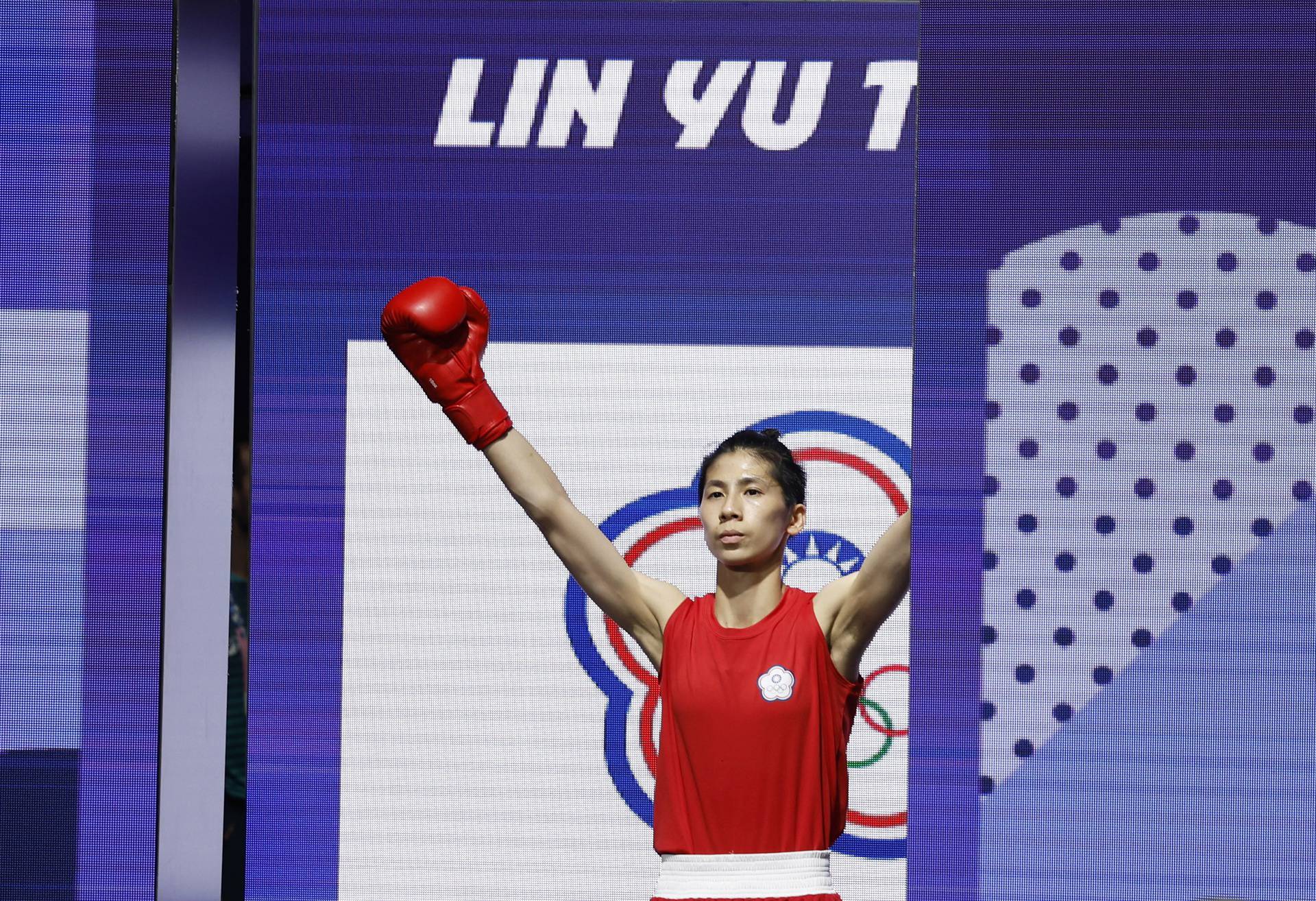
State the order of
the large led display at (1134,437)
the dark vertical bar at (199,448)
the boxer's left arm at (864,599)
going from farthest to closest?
the dark vertical bar at (199,448) < the boxer's left arm at (864,599) < the large led display at (1134,437)

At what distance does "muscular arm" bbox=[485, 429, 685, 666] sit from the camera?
2.60 meters

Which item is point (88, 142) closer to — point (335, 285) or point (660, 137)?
point (335, 285)

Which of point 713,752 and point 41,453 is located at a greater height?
point 41,453

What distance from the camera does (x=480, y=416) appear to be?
2615mm

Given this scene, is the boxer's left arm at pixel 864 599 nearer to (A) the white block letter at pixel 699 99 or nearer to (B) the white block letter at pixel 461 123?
(A) the white block letter at pixel 699 99

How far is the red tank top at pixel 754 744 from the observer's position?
252 centimetres

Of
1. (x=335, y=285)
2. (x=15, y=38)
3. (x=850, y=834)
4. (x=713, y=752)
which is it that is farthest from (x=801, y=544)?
(x=15, y=38)

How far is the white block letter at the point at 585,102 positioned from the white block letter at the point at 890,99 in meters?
0.55

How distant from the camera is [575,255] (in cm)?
329

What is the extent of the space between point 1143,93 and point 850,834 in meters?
1.80

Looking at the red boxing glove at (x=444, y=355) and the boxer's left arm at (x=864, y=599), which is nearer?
the boxer's left arm at (x=864, y=599)

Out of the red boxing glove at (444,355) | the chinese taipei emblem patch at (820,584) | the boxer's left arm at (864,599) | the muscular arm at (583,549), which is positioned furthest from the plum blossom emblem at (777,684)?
the chinese taipei emblem patch at (820,584)

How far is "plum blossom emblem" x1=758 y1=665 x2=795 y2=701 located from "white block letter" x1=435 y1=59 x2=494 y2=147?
1.42 m

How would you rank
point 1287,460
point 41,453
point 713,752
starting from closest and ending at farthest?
point 1287,460
point 713,752
point 41,453
